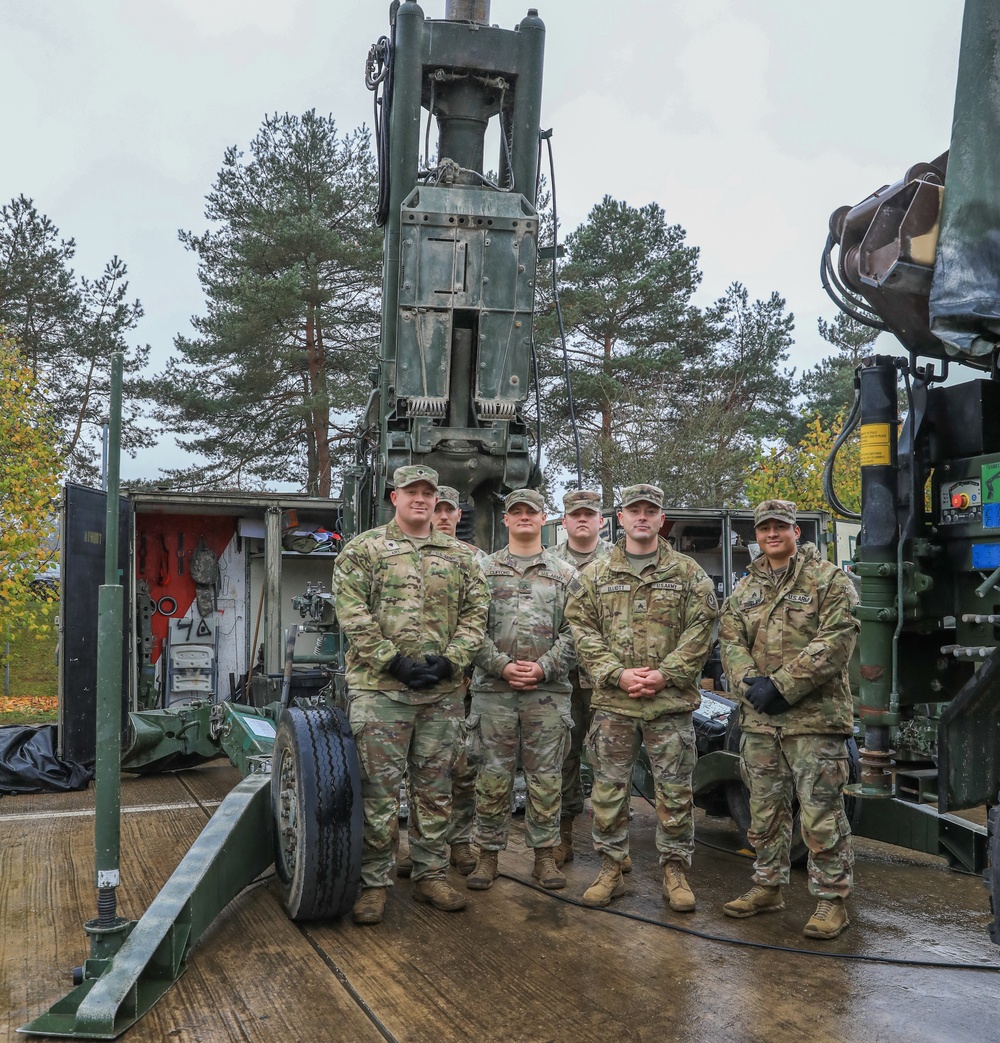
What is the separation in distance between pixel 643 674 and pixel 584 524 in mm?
1374

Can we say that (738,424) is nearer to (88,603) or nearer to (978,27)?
(88,603)

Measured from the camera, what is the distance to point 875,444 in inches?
148

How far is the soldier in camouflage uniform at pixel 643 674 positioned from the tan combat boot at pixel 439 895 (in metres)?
0.57

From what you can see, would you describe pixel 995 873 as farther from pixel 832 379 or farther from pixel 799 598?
pixel 832 379

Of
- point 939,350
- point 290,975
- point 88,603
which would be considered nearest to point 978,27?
point 939,350

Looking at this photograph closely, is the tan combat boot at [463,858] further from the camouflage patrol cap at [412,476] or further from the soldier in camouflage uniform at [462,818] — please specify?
the camouflage patrol cap at [412,476]

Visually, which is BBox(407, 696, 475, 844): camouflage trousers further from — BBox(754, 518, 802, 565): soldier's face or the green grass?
the green grass

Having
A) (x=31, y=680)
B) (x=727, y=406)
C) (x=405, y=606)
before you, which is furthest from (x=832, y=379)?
(x=405, y=606)

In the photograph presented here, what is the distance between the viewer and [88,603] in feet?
25.0

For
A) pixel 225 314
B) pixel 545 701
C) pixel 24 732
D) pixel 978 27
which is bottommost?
pixel 24 732

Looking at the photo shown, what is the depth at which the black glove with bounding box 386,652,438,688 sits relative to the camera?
437 centimetres

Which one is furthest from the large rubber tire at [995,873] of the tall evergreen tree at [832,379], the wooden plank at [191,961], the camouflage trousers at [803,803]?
the tall evergreen tree at [832,379]

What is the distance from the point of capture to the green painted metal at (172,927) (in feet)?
10.5

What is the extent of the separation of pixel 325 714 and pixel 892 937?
2.52 m
